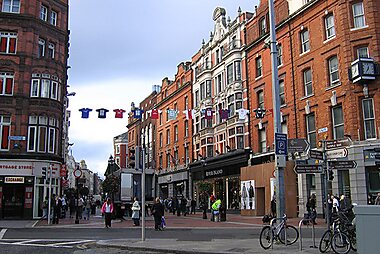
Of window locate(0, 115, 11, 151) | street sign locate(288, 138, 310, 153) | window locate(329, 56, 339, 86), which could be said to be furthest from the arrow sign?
window locate(0, 115, 11, 151)

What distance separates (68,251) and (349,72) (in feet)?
66.4

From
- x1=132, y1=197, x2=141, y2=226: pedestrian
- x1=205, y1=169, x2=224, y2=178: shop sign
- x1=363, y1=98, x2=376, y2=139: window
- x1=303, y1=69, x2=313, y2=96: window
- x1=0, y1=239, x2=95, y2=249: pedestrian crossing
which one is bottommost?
x1=0, y1=239, x2=95, y2=249: pedestrian crossing

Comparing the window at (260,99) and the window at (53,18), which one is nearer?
the window at (53,18)

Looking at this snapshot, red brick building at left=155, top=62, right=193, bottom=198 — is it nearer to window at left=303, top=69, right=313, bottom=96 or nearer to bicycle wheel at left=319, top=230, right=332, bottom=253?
window at left=303, top=69, right=313, bottom=96

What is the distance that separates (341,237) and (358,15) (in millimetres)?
19491

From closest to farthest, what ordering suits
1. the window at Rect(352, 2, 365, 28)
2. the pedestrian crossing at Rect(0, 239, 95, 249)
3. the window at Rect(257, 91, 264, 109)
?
the pedestrian crossing at Rect(0, 239, 95, 249)
the window at Rect(352, 2, 365, 28)
the window at Rect(257, 91, 264, 109)

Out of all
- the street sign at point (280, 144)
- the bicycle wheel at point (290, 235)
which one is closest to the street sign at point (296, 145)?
the street sign at point (280, 144)

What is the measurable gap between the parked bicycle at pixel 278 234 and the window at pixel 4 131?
25.2 m

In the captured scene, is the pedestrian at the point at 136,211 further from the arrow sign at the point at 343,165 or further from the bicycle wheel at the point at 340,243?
the bicycle wheel at the point at 340,243

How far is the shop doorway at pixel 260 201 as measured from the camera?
3506cm

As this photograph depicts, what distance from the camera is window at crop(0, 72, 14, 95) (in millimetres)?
33719

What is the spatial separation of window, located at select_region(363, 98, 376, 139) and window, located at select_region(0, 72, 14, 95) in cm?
2553

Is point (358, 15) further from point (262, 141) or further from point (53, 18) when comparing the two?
point (53, 18)

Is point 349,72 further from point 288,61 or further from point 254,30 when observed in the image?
point 254,30
